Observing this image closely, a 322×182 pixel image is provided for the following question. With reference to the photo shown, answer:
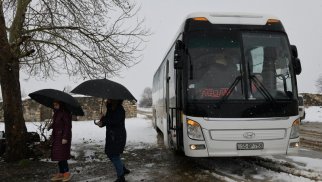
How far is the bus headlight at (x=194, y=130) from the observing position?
25.1ft

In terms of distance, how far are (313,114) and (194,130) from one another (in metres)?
24.1

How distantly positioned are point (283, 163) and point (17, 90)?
656 cm

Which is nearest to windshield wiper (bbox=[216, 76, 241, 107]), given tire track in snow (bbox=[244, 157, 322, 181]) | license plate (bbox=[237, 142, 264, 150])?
license plate (bbox=[237, 142, 264, 150])

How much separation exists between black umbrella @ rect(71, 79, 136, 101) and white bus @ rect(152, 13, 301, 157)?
1.27 meters

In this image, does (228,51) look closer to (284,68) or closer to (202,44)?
(202,44)

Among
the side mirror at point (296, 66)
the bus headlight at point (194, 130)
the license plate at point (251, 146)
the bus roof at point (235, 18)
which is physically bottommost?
the license plate at point (251, 146)

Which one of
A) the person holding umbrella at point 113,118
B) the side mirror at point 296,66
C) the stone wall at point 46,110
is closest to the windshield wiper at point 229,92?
the side mirror at point 296,66

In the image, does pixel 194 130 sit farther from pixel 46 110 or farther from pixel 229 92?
pixel 46 110

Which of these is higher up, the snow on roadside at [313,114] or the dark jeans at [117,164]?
the snow on roadside at [313,114]

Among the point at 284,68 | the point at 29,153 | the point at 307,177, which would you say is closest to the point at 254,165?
the point at 307,177

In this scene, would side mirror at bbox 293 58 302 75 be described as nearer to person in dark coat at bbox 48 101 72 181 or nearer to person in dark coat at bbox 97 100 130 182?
person in dark coat at bbox 97 100 130 182

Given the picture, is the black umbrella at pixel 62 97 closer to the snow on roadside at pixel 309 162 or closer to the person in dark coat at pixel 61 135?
the person in dark coat at pixel 61 135

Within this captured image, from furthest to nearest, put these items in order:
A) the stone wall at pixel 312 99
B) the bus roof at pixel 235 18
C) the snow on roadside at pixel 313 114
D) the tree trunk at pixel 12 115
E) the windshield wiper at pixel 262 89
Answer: the stone wall at pixel 312 99, the snow on roadside at pixel 313 114, the tree trunk at pixel 12 115, the bus roof at pixel 235 18, the windshield wiper at pixel 262 89

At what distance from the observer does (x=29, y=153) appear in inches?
407
